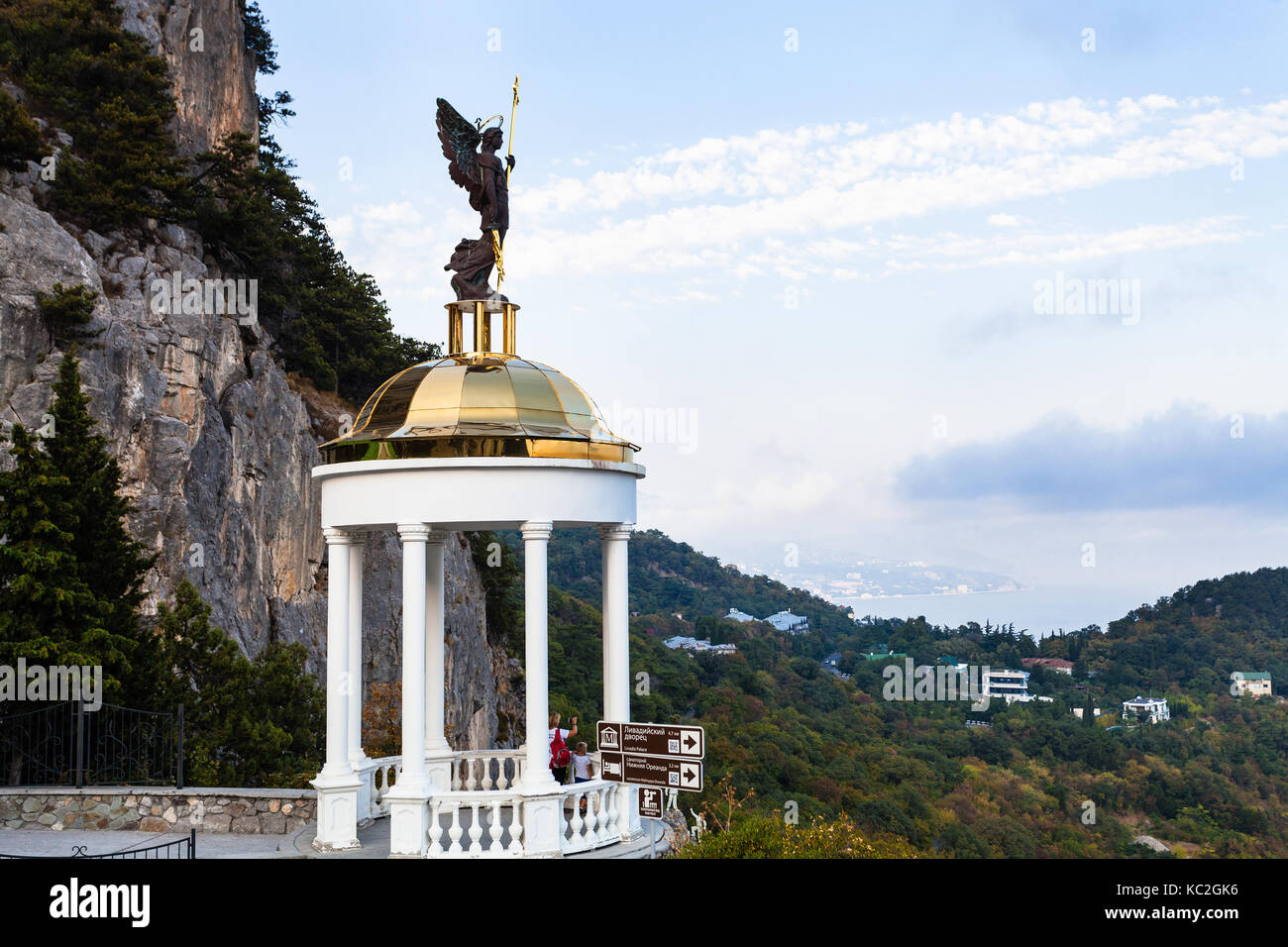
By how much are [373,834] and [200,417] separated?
24.7 meters

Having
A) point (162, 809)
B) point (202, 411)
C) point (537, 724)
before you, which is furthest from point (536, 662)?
point (202, 411)

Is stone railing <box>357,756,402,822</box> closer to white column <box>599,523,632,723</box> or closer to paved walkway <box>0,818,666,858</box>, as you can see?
paved walkway <box>0,818,666,858</box>

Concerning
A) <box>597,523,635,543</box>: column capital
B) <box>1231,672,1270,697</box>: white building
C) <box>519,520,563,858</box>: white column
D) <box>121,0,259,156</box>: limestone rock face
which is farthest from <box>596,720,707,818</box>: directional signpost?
<box>1231,672,1270,697</box>: white building

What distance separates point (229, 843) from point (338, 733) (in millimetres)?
2317

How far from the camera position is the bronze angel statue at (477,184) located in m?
14.2

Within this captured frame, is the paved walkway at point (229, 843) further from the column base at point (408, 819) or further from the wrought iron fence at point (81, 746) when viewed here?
the wrought iron fence at point (81, 746)

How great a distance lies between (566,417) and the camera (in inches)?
516

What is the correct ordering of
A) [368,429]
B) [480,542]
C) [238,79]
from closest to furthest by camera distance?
[368,429] < [238,79] < [480,542]

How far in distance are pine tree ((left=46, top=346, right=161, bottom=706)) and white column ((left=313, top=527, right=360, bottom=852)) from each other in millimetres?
5651

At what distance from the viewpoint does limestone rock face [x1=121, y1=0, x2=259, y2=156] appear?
4306 cm

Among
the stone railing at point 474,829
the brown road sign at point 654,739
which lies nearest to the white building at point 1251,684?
the stone railing at point 474,829

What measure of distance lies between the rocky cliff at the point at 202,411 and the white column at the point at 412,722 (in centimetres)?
1729
